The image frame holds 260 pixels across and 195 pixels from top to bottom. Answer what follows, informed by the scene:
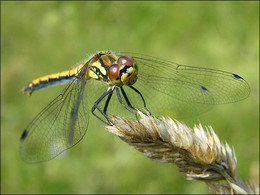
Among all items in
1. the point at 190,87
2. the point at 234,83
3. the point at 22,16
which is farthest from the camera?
the point at 22,16

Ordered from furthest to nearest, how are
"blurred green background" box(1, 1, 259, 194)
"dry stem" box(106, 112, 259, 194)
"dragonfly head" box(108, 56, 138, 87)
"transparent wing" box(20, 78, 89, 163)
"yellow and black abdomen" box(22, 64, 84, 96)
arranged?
"blurred green background" box(1, 1, 259, 194)
"yellow and black abdomen" box(22, 64, 84, 96)
"dragonfly head" box(108, 56, 138, 87)
"transparent wing" box(20, 78, 89, 163)
"dry stem" box(106, 112, 259, 194)

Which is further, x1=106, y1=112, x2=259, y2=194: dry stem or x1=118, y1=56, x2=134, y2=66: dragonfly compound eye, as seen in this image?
x1=118, y1=56, x2=134, y2=66: dragonfly compound eye

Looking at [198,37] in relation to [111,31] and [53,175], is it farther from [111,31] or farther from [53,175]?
[53,175]

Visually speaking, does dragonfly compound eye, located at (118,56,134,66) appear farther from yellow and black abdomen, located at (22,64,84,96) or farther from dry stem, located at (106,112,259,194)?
dry stem, located at (106,112,259,194)

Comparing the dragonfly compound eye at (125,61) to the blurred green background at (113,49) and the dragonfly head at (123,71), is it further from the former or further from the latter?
the blurred green background at (113,49)

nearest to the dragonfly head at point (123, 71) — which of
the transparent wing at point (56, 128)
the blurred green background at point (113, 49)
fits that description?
the transparent wing at point (56, 128)

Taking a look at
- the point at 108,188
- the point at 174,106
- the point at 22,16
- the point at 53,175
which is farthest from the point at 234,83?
the point at 22,16

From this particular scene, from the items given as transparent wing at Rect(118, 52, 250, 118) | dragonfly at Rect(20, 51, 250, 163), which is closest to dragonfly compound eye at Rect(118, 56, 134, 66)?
dragonfly at Rect(20, 51, 250, 163)

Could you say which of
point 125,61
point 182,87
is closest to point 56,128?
point 125,61
